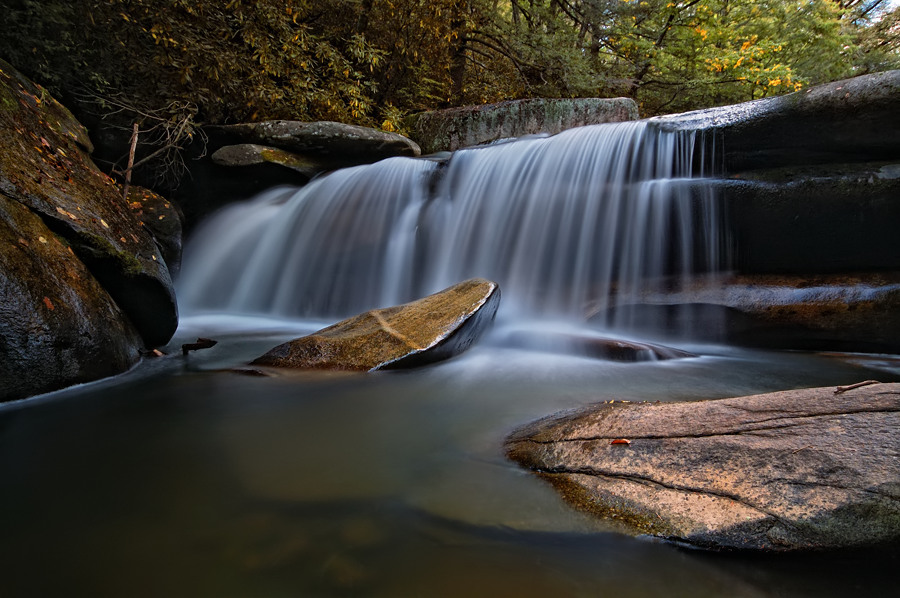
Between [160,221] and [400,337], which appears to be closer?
[400,337]

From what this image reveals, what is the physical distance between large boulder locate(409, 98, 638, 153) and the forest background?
51.8 inches

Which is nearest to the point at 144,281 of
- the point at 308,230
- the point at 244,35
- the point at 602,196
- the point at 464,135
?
the point at 308,230

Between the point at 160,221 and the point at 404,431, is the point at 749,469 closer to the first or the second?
the point at 404,431

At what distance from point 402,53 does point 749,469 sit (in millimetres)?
10994

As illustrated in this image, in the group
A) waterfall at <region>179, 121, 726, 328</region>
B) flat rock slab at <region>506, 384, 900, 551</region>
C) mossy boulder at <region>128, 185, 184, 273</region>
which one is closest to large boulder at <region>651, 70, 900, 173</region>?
waterfall at <region>179, 121, 726, 328</region>

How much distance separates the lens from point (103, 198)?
4402mm

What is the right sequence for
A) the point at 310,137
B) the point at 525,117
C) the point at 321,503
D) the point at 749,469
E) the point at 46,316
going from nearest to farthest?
the point at 749,469
the point at 321,503
the point at 46,316
the point at 310,137
the point at 525,117

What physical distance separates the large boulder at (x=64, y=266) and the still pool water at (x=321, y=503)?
0.27m

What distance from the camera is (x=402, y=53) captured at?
10.6m

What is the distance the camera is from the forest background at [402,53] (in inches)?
254

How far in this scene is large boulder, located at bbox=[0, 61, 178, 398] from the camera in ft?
9.81

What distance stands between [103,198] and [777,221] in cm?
665

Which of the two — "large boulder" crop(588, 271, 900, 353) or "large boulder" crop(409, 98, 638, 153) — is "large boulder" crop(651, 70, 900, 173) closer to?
Answer: "large boulder" crop(588, 271, 900, 353)

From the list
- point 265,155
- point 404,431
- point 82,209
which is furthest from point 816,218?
point 265,155
